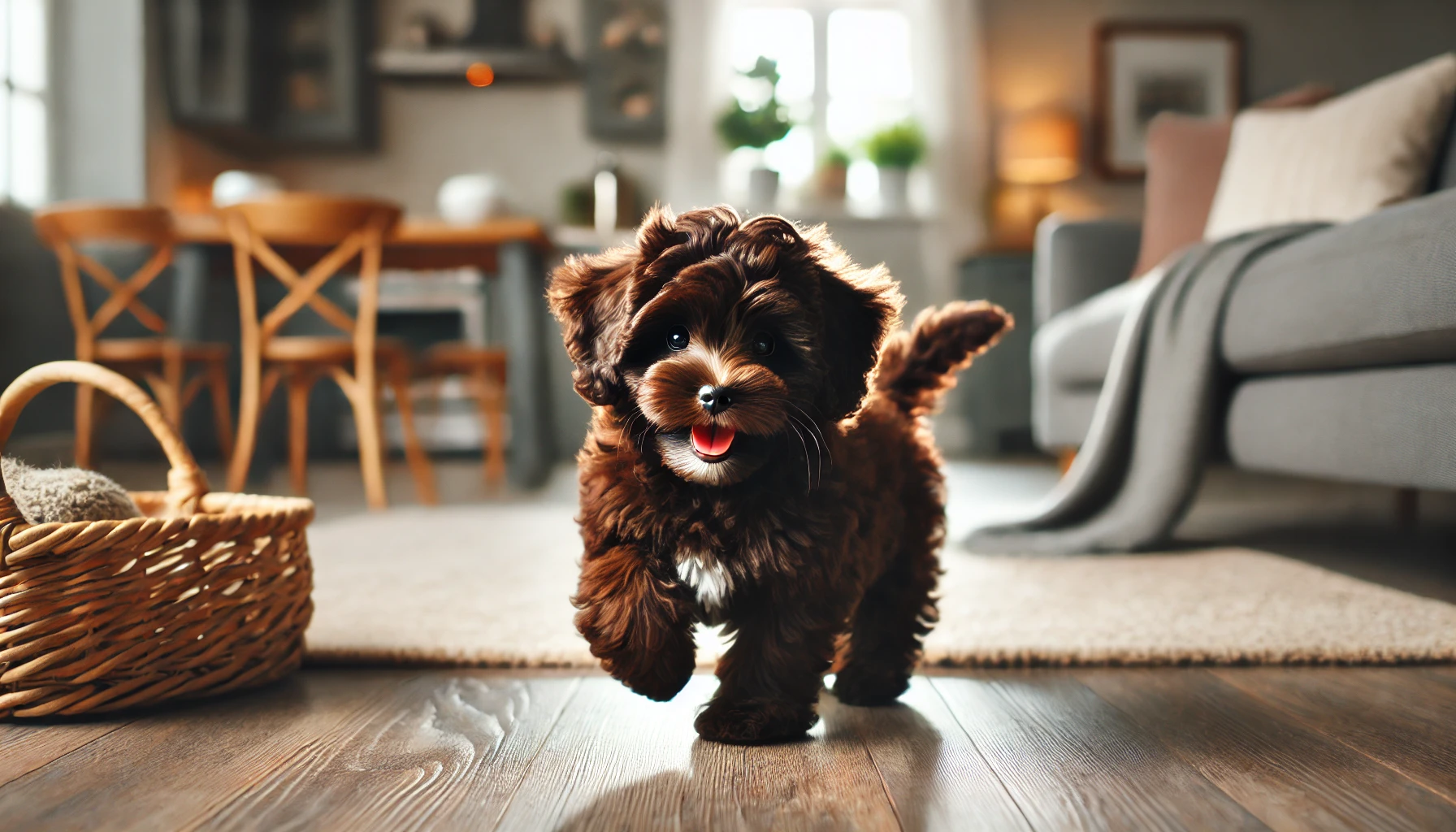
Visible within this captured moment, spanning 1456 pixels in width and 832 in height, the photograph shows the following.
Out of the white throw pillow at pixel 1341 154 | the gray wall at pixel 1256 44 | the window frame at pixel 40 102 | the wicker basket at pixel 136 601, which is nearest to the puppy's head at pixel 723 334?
the wicker basket at pixel 136 601

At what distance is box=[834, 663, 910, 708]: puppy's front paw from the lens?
1071 millimetres

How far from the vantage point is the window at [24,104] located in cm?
392

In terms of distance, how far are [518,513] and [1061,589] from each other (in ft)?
5.27

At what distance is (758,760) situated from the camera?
897mm

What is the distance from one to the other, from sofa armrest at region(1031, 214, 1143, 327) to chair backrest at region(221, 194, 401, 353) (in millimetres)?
2155

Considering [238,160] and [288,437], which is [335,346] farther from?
[238,160]

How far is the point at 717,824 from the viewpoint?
76cm

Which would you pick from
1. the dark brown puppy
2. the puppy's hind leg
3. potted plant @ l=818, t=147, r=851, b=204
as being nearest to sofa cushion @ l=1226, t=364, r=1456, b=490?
the puppy's hind leg

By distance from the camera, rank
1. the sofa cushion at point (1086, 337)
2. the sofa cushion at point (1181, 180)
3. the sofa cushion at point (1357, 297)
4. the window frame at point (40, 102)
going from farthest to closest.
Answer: the window frame at point (40, 102) → the sofa cushion at point (1181, 180) → the sofa cushion at point (1086, 337) → the sofa cushion at point (1357, 297)

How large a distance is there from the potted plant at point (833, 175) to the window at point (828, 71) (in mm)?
140

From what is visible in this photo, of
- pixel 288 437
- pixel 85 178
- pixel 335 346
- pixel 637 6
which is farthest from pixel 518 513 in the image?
pixel 637 6

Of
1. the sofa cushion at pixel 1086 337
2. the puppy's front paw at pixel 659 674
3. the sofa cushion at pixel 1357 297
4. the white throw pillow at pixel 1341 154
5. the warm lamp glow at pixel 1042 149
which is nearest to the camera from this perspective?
the puppy's front paw at pixel 659 674

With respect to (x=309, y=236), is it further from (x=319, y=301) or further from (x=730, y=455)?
(x=730, y=455)

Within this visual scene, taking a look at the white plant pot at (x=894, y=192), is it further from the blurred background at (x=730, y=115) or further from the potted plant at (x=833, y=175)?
the potted plant at (x=833, y=175)
